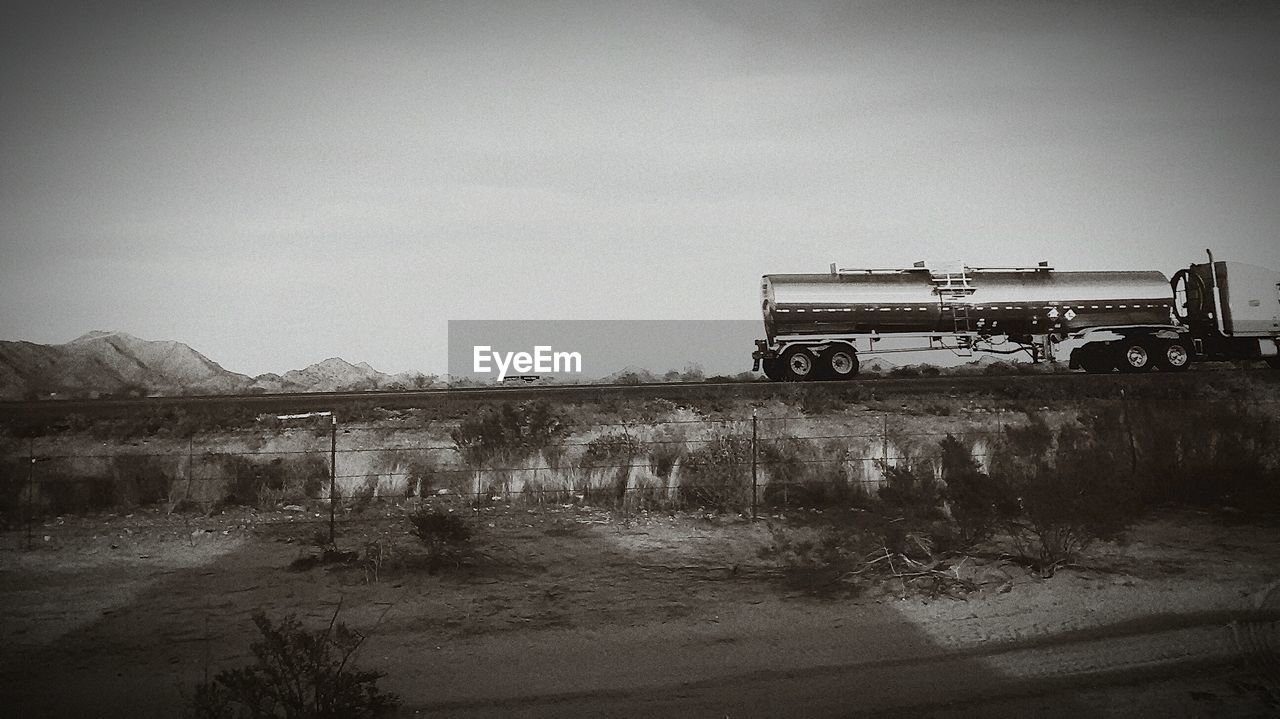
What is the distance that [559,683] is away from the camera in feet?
22.1

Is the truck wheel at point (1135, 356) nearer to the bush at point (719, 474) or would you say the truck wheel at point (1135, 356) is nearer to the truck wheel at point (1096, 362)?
the truck wheel at point (1096, 362)

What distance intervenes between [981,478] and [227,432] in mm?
14435

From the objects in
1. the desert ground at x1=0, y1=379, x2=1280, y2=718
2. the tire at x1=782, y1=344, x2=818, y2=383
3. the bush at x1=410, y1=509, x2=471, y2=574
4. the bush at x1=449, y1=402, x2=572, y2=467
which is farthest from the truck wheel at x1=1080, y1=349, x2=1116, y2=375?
the bush at x1=410, y1=509, x2=471, y2=574

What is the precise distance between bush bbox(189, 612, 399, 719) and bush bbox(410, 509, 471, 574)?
2.81m

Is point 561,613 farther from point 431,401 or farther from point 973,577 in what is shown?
point 431,401

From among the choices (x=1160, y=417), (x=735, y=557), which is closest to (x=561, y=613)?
(x=735, y=557)

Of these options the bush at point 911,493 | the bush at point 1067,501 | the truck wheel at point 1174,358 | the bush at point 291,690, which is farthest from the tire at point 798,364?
the bush at point 291,690

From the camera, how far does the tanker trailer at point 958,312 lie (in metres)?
24.5

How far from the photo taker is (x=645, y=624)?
7922 millimetres

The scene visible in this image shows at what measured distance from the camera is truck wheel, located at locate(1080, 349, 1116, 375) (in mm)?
25656

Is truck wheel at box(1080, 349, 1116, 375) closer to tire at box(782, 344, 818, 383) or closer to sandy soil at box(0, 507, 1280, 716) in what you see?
tire at box(782, 344, 818, 383)

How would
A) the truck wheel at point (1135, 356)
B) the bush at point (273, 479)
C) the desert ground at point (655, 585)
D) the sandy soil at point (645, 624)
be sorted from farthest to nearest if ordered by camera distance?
1. the truck wheel at point (1135, 356)
2. the bush at point (273, 479)
3. the desert ground at point (655, 585)
4. the sandy soil at point (645, 624)

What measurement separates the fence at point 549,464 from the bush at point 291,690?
14.7 feet

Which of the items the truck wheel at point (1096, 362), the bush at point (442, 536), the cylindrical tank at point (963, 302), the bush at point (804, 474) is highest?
the cylindrical tank at point (963, 302)
